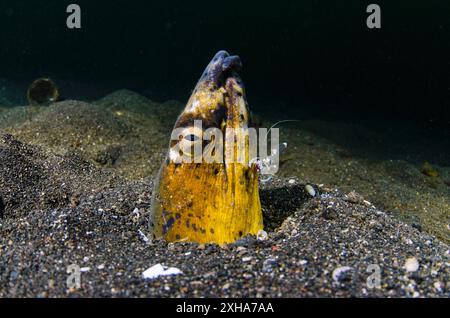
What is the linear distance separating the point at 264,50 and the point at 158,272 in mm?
27556

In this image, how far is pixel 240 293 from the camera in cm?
227

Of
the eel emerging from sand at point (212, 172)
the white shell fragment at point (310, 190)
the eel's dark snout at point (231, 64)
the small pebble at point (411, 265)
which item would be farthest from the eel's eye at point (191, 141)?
the small pebble at point (411, 265)

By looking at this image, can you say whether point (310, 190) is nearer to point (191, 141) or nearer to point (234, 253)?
point (234, 253)

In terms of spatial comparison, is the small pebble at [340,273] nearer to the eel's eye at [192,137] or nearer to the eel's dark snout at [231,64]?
the eel's eye at [192,137]

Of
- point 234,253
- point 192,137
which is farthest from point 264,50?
point 234,253

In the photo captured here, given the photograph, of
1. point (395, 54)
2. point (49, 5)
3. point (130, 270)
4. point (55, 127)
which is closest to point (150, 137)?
point (55, 127)

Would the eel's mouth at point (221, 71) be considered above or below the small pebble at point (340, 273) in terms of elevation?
above

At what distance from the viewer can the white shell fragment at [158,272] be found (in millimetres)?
2441

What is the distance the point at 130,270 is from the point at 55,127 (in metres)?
5.60

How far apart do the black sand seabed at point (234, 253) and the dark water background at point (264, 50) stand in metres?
14.4

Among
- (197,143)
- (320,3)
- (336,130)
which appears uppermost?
(320,3)

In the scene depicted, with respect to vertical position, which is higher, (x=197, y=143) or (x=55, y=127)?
(x=197, y=143)

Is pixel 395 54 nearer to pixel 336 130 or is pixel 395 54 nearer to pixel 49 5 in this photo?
pixel 336 130

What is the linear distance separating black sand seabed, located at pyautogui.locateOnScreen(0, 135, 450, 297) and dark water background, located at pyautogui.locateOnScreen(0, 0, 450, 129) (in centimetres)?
1439
